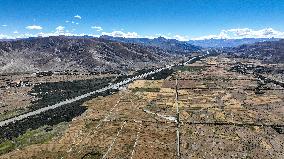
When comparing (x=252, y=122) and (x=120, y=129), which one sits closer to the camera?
(x=120, y=129)

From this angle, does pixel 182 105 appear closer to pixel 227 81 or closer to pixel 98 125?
pixel 98 125

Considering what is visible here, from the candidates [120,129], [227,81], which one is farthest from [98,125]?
[227,81]

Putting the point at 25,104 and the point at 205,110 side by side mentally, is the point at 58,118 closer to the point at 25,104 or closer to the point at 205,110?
the point at 25,104

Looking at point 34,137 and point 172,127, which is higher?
point 172,127

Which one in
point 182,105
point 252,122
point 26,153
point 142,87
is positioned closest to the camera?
point 26,153

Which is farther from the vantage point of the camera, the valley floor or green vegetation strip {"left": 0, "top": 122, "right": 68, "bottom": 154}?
green vegetation strip {"left": 0, "top": 122, "right": 68, "bottom": 154}

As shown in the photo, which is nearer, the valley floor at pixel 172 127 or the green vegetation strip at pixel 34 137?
the valley floor at pixel 172 127

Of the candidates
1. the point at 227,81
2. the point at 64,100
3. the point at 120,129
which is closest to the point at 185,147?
the point at 120,129

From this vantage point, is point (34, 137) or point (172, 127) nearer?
point (34, 137)

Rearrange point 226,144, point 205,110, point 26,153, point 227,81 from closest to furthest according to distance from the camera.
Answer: point 26,153 < point 226,144 < point 205,110 < point 227,81
